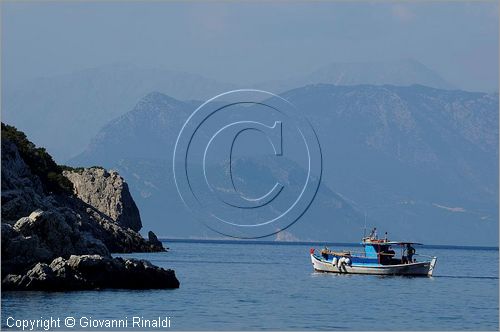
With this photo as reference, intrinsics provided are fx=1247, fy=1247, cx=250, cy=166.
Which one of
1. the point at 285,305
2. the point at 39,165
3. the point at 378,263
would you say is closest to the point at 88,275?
the point at 285,305

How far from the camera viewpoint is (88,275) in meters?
88.1

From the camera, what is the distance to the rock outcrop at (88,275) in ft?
276

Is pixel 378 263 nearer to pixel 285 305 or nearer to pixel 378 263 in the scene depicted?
pixel 378 263

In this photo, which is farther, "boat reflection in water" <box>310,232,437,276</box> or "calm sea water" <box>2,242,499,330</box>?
"boat reflection in water" <box>310,232,437,276</box>

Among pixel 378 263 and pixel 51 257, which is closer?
pixel 51 257

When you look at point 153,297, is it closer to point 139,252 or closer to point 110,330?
point 110,330

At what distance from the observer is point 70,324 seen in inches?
2731

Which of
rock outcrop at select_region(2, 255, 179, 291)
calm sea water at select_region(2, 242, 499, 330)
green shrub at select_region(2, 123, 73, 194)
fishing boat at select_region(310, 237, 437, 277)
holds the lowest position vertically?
calm sea water at select_region(2, 242, 499, 330)

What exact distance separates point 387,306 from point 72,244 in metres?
24.0

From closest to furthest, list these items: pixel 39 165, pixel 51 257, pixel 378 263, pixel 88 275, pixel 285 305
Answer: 1. pixel 285 305
2. pixel 88 275
3. pixel 51 257
4. pixel 378 263
5. pixel 39 165

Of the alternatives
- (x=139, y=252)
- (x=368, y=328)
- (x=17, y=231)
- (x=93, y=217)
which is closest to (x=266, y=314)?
(x=368, y=328)

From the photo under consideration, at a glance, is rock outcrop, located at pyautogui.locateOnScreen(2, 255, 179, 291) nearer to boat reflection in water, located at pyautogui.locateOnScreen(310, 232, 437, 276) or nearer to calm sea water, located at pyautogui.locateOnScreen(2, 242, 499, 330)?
calm sea water, located at pyautogui.locateOnScreen(2, 242, 499, 330)

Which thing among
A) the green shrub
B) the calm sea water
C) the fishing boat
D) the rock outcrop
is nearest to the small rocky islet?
the rock outcrop

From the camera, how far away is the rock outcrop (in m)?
84.2
